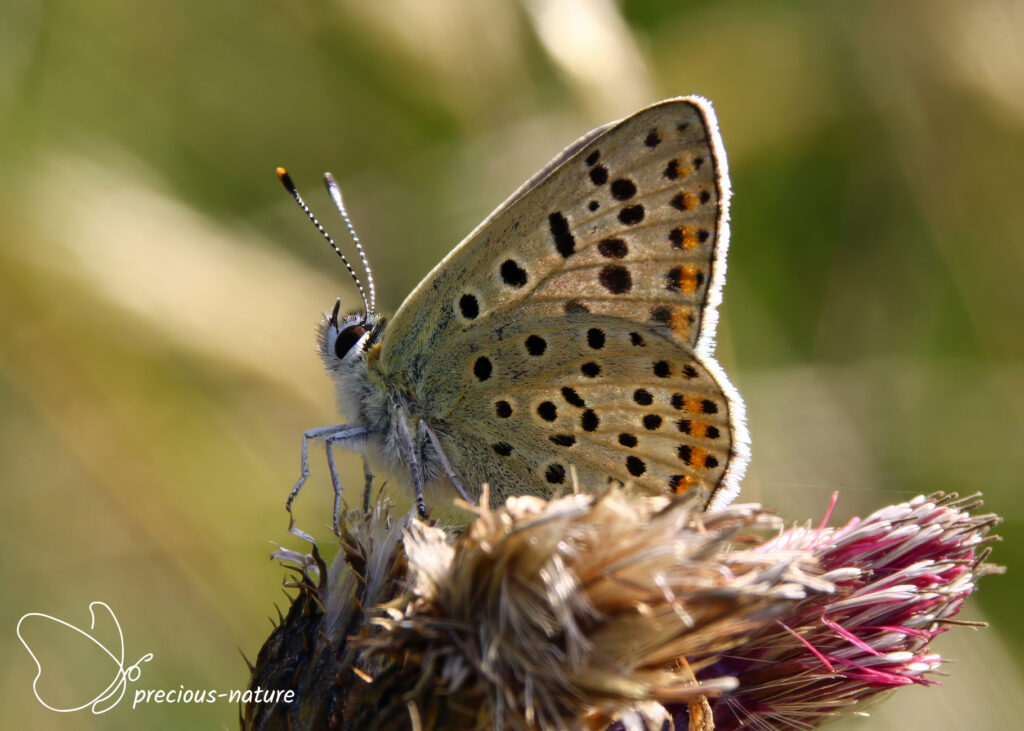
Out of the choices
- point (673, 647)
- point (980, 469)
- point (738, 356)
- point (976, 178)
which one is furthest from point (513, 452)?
point (976, 178)

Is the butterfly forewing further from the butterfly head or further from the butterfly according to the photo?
the butterfly head

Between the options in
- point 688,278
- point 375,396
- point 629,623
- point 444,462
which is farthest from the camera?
point 375,396

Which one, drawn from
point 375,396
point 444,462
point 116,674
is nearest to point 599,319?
point 444,462

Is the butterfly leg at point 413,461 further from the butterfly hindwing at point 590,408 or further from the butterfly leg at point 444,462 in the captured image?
the butterfly hindwing at point 590,408

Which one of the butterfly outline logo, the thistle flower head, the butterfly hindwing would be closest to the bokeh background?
the butterfly outline logo

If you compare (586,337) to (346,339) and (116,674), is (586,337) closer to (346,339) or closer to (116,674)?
(346,339)

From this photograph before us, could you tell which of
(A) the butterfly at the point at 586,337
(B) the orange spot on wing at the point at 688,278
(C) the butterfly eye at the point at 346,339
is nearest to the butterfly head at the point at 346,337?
(C) the butterfly eye at the point at 346,339
